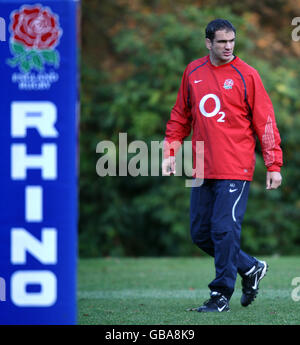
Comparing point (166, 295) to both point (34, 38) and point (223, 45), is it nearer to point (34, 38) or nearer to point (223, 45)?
point (223, 45)

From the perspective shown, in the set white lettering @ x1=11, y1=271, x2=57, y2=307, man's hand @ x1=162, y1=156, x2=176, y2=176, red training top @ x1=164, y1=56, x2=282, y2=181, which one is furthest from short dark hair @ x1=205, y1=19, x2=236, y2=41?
white lettering @ x1=11, y1=271, x2=57, y2=307

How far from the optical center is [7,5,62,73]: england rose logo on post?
11.2 feet

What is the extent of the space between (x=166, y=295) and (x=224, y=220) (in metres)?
1.46

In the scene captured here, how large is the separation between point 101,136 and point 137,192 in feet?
4.46

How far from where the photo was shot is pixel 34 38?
3463 millimetres

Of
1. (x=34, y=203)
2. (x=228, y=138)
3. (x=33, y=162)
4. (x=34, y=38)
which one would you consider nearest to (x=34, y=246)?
(x=34, y=203)

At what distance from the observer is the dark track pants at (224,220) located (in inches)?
207

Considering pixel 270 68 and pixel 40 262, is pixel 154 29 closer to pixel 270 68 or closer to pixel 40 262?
pixel 270 68

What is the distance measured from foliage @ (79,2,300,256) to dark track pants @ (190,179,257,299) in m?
8.38

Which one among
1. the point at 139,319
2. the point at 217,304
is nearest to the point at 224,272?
the point at 217,304

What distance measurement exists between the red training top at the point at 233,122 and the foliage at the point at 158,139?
8538 millimetres

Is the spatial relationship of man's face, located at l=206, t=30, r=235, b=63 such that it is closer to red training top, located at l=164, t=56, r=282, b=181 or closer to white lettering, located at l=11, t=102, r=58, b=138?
red training top, located at l=164, t=56, r=282, b=181

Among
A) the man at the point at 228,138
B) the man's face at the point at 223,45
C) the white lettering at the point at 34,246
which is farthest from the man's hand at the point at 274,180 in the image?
the white lettering at the point at 34,246

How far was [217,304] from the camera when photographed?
5.32 meters
